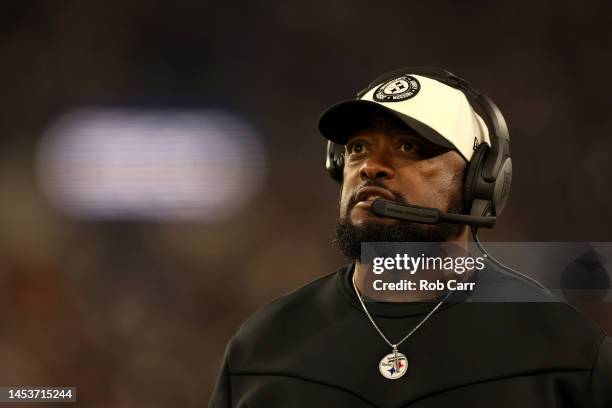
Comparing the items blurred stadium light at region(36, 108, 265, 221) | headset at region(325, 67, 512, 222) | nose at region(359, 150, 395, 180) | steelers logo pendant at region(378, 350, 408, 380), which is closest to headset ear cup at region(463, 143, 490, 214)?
headset at region(325, 67, 512, 222)

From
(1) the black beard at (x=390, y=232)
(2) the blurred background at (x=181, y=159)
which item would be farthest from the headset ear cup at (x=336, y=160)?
(2) the blurred background at (x=181, y=159)

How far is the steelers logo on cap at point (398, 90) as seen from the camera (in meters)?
1.26

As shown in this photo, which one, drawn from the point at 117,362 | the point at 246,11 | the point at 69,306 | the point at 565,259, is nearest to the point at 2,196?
the point at 69,306

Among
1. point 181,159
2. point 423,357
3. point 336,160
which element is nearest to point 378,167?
point 336,160

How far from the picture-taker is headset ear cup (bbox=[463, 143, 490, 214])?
4.12 feet

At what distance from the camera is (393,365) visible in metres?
1.18

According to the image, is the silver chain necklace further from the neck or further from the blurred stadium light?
the blurred stadium light

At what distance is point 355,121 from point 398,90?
0.08 metres

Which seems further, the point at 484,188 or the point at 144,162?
the point at 144,162

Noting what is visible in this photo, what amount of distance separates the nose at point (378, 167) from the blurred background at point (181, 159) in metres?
0.55

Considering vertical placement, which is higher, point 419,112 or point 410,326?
point 419,112

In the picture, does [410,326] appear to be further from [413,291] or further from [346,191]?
[346,191]

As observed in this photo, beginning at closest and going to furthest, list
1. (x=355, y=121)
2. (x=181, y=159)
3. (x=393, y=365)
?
1. (x=393, y=365)
2. (x=355, y=121)
3. (x=181, y=159)

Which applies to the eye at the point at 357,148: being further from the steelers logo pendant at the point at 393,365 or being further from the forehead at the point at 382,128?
the steelers logo pendant at the point at 393,365
